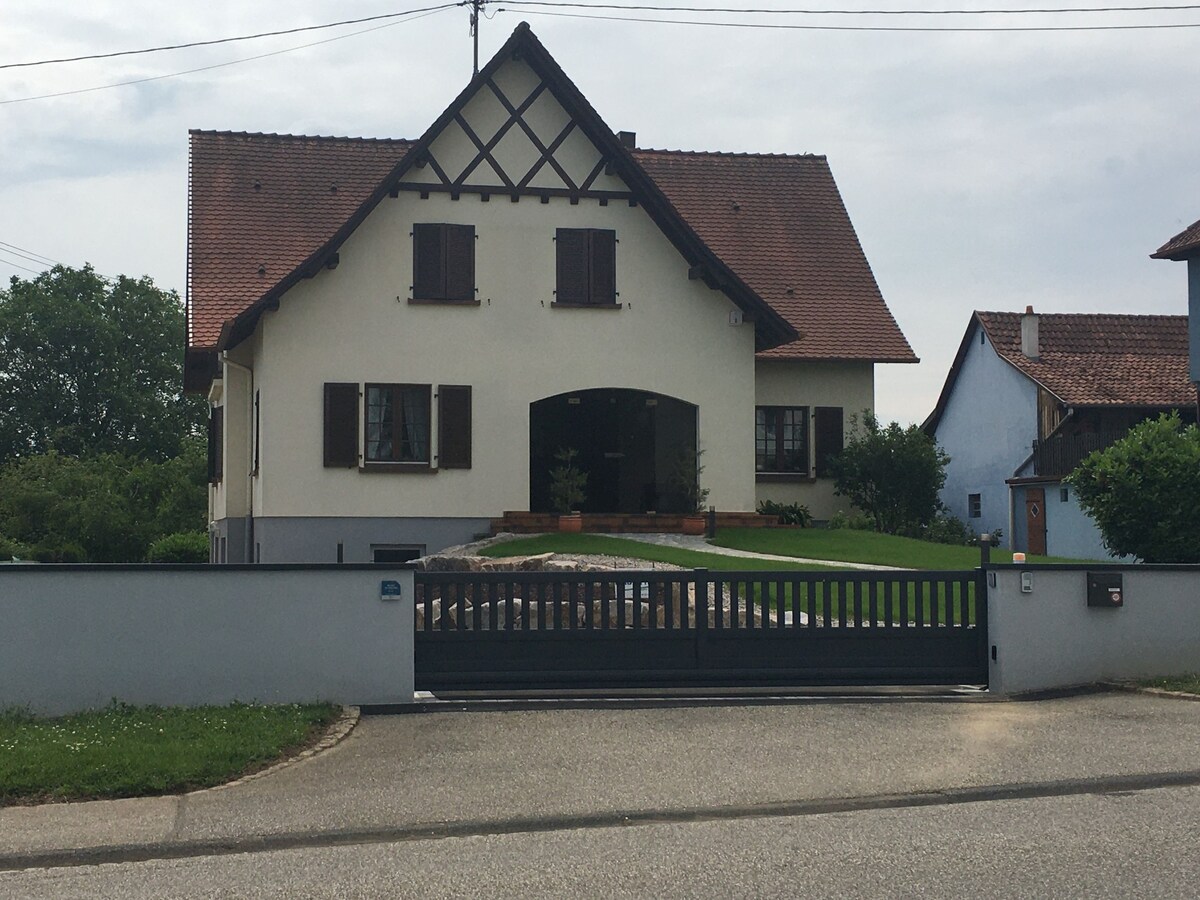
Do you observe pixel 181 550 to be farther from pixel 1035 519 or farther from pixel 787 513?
pixel 1035 519

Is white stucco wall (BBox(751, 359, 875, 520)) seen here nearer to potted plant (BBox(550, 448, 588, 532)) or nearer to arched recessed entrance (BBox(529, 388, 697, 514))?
arched recessed entrance (BBox(529, 388, 697, 514))

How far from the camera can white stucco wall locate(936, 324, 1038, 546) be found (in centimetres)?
4334

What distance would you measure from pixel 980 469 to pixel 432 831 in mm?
40012

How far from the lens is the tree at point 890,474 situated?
96.6 ft

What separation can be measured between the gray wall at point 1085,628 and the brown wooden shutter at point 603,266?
13572 mm

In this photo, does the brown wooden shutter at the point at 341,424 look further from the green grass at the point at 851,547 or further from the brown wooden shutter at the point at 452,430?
the green grass at the point at 851,547

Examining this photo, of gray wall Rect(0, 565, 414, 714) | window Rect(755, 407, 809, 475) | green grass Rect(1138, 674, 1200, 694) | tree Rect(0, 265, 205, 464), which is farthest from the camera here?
tree Rect(0, 265, 205, 464)

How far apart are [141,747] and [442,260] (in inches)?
640

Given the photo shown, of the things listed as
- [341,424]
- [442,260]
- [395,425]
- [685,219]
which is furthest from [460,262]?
[685,219]

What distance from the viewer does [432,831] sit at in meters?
8.21

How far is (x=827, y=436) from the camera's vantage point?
30.3 m

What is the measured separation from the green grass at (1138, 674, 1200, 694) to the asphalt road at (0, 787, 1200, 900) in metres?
4.95

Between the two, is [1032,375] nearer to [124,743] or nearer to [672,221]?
[672,221]

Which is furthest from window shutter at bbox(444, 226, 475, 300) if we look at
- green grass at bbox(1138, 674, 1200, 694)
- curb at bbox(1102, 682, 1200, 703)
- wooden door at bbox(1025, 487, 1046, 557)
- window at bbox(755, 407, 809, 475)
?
wooden door at bbox(1025, 487, 1046, 557)
